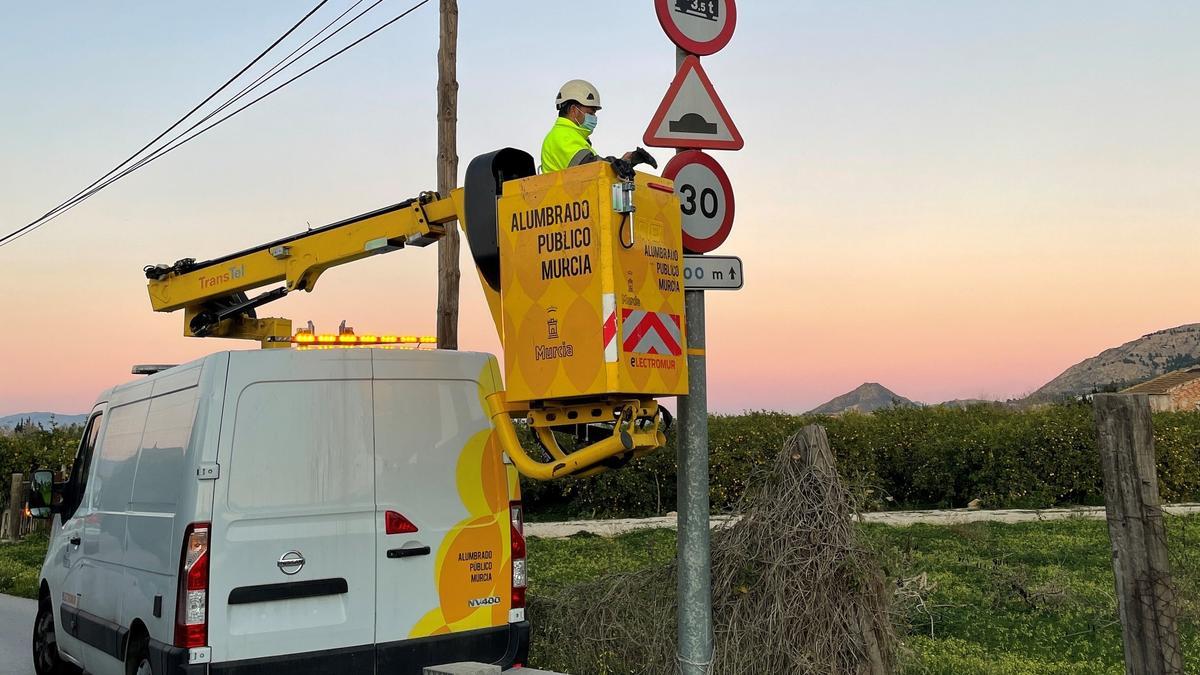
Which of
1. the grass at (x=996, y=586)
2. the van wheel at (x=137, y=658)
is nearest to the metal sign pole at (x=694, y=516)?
the grass at (x=996, y=586)

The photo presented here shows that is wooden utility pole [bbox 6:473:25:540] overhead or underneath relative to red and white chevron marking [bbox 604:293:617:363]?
underneath

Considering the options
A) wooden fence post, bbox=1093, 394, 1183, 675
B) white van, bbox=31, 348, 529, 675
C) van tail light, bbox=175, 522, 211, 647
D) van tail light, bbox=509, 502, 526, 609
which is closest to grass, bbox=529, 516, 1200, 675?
wooden fence post, bbox=1093, 394, 1183, 675

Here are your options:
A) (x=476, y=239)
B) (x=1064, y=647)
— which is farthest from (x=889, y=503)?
(x=476, y=239)

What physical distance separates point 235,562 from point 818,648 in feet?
10.1

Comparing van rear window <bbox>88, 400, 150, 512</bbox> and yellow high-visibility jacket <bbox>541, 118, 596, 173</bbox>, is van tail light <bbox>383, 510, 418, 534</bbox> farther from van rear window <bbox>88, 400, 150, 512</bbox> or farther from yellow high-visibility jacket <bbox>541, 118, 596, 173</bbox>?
yellow high-visibility jacket <bbox>541, 118, 596, 173</bbox>

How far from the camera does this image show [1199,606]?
22.9 feet

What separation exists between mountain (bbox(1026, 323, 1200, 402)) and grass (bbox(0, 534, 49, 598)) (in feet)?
268

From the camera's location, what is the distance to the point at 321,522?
569cm

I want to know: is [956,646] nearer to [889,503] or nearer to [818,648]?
[818,648]

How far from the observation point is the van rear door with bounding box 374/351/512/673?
5.85m

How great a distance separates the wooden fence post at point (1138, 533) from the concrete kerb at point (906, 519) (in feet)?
34.1

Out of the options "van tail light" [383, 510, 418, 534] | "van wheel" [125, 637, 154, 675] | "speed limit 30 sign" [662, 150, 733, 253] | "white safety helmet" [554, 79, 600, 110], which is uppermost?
"white safety helmet" [554, 79, 600, 110]

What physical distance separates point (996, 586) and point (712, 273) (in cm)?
545

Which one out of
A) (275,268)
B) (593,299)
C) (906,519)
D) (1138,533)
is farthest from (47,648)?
(906,519)
